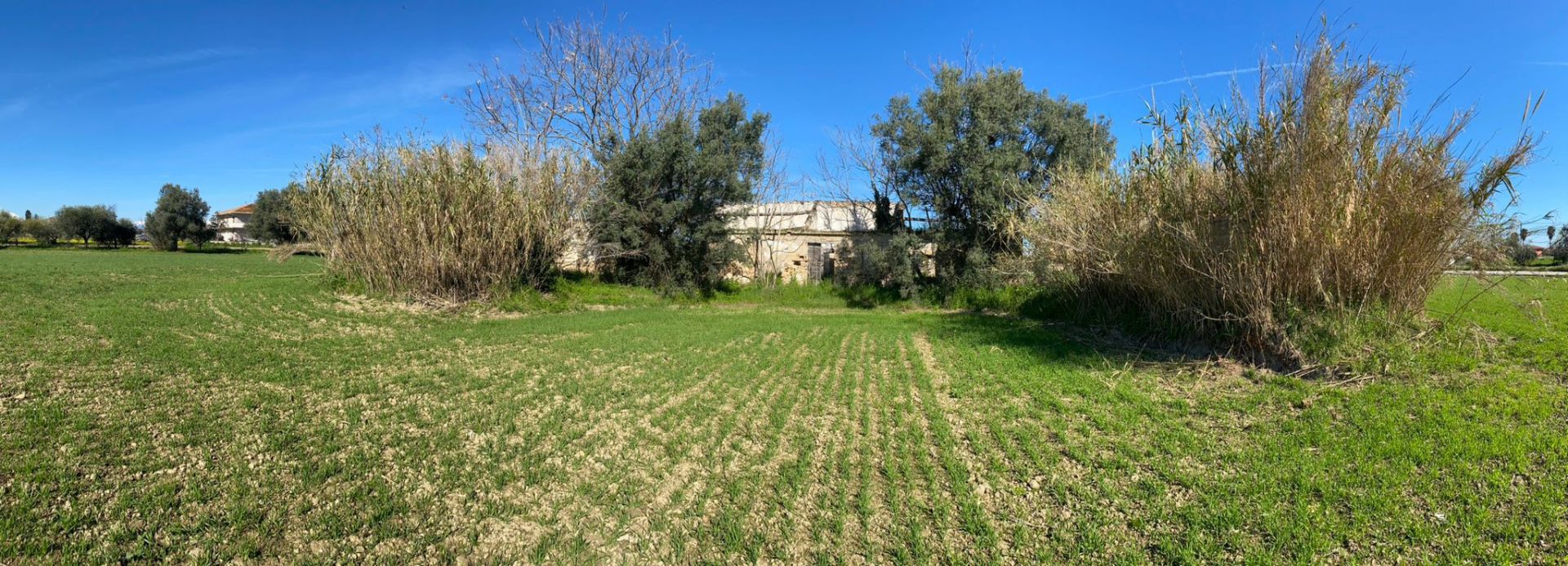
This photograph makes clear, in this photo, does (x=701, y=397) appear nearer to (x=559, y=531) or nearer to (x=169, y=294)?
(x=559, y=531)

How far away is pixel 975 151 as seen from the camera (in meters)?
18.1

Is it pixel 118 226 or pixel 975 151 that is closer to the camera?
pixel 975 151

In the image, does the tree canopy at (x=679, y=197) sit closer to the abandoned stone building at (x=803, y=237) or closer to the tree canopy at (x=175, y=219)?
the abandoned stone building at (x=803, y=237)

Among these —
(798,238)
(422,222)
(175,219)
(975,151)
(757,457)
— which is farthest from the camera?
(175,219)

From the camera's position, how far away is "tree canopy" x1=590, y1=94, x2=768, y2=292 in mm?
18531

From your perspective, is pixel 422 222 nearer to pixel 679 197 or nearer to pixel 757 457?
pixel 679 197

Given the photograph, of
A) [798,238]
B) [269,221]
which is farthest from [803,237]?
[269,221]

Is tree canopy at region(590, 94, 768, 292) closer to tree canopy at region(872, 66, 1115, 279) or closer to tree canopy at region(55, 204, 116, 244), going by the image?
tree canopy at region(872, 66, 1115, 279)

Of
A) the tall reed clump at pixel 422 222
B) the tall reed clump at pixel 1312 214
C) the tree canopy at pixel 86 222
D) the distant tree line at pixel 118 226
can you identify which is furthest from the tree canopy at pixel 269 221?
the tall reed clump at pixel 1312 214

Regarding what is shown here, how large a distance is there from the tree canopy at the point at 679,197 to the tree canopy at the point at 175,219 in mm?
45934

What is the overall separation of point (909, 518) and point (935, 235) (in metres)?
16.1

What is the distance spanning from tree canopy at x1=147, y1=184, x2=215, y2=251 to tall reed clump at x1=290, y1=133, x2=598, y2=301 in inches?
1678

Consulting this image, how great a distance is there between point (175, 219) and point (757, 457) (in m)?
59.8

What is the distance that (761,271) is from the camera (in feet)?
76.2
